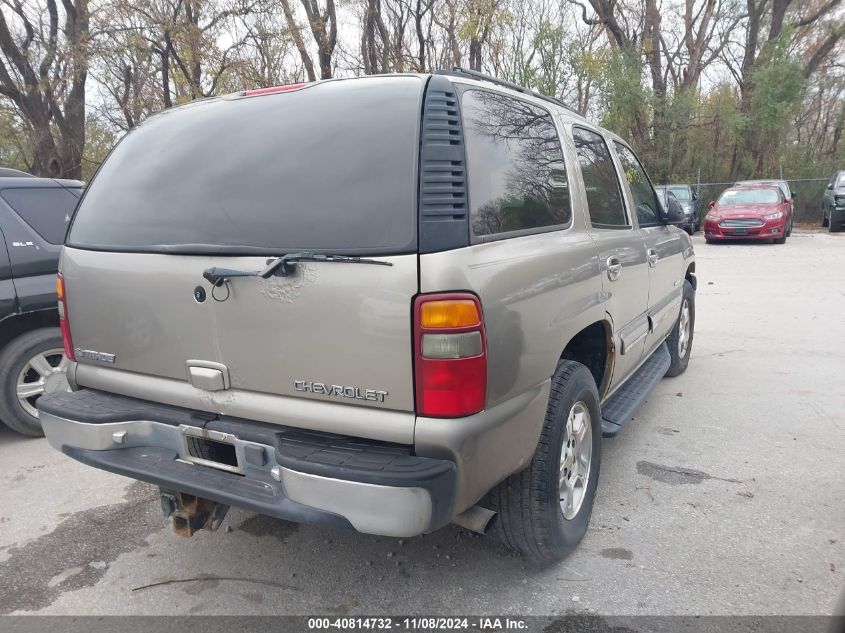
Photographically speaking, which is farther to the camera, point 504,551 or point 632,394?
point 632,394

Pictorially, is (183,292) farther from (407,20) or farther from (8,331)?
(407,20)

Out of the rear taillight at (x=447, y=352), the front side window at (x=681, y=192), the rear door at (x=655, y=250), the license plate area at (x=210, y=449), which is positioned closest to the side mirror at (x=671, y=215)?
the rear door at (x=655, y=250)

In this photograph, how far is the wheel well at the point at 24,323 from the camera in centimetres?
412

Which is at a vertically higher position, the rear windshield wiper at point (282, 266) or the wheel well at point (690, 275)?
the rear windshield wiper at point (282, 266)

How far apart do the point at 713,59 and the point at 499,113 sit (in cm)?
2786

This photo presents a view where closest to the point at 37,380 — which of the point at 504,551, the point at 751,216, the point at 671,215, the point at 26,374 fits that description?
the point at 26,374

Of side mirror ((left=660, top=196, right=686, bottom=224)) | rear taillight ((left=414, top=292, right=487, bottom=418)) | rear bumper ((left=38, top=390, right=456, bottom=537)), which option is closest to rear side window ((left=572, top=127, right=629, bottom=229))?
side mirror ((left=660, top=196, right=686, bottom=224))

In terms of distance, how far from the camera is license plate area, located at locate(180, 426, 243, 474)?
2273 mm

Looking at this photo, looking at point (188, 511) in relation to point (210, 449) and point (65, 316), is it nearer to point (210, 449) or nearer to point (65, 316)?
point (210, 449)

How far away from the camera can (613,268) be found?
3.15 m

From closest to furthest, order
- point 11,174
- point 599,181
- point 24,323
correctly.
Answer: point 599,181, point 24,323, point 11,174

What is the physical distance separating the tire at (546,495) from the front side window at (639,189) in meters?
1.79

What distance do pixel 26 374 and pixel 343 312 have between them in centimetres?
330

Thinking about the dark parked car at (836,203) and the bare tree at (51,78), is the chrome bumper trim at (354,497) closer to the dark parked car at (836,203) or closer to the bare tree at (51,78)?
the bare tree at (51,78)
